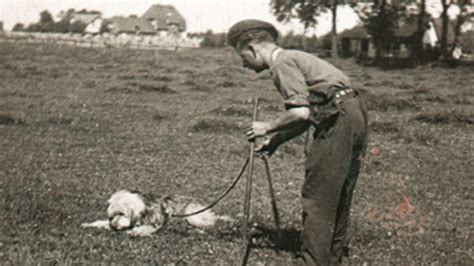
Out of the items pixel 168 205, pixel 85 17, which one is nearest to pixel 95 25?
pixel 85 17

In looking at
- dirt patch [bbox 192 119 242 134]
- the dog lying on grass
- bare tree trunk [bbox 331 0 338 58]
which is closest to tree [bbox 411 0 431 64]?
bare tree trunk [bbox 331 0 338 58]

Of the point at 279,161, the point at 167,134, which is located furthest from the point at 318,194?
the point at 167,134

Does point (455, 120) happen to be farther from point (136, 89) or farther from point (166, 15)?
point (166, 15)

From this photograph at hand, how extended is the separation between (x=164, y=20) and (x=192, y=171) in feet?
299

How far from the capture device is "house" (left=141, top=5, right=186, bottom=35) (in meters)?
96.0

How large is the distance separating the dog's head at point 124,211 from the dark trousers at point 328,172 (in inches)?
94.4

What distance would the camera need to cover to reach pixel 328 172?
4750 millimetres

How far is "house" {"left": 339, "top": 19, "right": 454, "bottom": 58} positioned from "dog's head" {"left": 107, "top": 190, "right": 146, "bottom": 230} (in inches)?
1945

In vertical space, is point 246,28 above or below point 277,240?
above

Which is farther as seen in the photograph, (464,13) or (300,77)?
(464,13)

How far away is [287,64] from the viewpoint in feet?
15.4

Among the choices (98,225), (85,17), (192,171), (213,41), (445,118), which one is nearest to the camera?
(98,225)

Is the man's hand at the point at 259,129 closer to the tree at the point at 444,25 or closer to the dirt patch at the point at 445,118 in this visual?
the dirt patch at the point at 445,118

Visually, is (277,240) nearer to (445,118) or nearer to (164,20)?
(445,118)
